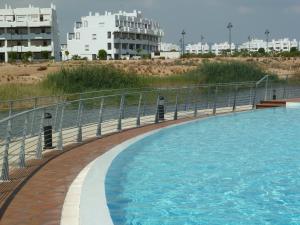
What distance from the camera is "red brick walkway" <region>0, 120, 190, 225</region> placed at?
18.4ft

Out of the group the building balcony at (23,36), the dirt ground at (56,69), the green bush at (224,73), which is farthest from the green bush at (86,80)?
the building balcony at (23,36)

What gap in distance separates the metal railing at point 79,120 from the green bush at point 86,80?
13.5ft

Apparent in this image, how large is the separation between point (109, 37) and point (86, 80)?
91.0 metres

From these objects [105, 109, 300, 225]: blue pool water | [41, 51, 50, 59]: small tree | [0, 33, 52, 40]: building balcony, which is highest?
[0, 33, 52, 40]: building balcony

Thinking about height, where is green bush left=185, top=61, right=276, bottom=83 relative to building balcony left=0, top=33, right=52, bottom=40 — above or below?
below

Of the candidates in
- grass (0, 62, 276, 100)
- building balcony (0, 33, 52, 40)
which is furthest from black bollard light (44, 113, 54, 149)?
building balcony (0, 33, 52, 40)

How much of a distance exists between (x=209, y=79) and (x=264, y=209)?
26.9 m

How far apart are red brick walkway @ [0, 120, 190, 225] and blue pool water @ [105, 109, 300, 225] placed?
2.07ft

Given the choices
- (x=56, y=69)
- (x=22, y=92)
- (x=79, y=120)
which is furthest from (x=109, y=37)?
(x=79, y=120)

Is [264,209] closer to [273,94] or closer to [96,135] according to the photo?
[96,135]

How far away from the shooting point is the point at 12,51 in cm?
9806

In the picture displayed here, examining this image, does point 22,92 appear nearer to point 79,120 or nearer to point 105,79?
point 105,79

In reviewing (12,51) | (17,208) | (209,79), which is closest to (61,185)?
(17,208)

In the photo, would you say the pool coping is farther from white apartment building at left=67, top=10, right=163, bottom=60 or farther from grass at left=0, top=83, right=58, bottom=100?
white apartment building at left=67, top=10, right=163, bottom=60
